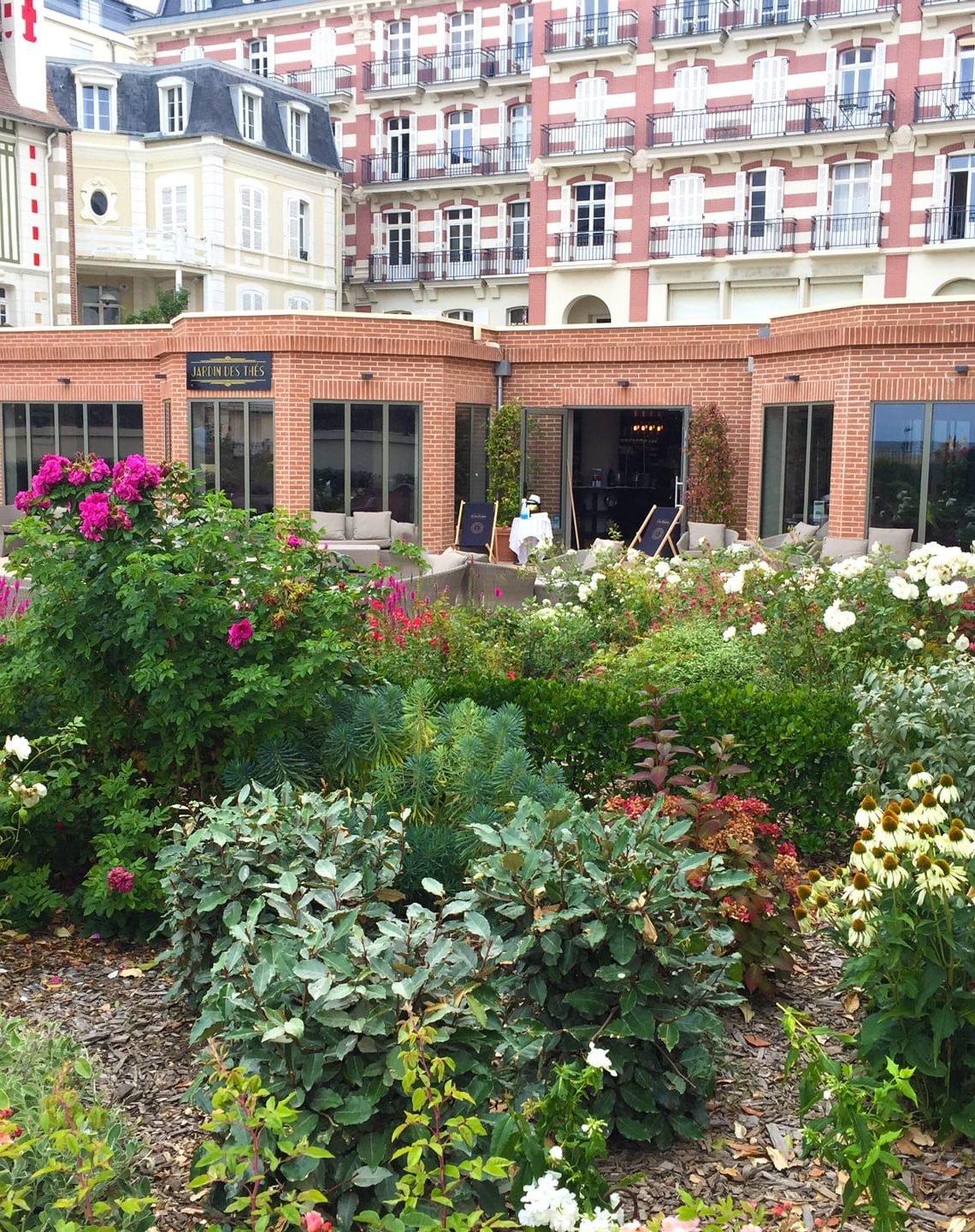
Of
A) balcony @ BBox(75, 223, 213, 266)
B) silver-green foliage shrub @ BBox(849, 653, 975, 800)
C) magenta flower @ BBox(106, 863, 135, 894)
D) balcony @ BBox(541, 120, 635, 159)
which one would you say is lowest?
magenta flower @ BBox(106, 863, 135, 894)

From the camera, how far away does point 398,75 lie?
1511 inches

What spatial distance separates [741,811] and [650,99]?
32363mm

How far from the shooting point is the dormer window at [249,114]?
117 ft

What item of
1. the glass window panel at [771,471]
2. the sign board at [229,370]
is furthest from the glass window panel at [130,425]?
the glass window panel at [771,471]

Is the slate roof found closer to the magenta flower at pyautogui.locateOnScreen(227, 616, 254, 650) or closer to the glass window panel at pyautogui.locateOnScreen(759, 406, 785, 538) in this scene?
the glass window panel at pyautogui.locateOnScreen(759, 406, 785, 538)

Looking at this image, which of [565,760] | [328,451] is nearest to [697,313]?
[328,451]

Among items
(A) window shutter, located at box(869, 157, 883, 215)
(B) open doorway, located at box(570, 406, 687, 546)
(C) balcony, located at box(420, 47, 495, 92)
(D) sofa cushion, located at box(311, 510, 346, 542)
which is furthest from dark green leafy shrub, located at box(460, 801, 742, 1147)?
(C) balcony, located at box(420, 47, 495, 92)

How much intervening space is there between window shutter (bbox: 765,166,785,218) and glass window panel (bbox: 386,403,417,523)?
18572mm

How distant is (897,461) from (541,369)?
21.2 feet

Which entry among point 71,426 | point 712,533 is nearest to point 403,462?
point 712,533

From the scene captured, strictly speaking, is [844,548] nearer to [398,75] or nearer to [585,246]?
[585,246]

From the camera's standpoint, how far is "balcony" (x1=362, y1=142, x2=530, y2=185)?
3716 cm

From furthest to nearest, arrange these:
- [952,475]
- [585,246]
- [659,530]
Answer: [585,246] → [659,530] → [952,475]

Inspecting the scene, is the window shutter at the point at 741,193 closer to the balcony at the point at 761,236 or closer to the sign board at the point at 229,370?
the balcony at the point at 761,236
